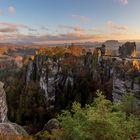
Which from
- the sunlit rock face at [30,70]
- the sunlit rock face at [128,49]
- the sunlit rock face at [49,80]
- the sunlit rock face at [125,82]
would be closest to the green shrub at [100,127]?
the sunlit rock face at [125,82]

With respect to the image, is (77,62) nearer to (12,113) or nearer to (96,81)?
(96,81)

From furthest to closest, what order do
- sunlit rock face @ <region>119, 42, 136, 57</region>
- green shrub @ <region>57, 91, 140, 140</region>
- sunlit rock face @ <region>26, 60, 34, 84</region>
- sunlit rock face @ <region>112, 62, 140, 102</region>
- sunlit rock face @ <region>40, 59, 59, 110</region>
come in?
sunlit rock face @ <region>26, 60, 34, 84</region> < sunlit rock face @ <region>119, 42, 136, 57</region> < sunlit rock face @ <region>40, 59, 59, 110</region> < sunlit rock face @ <region>112, 62, 140, 102</region> < green shrub @ <region>57, 91, 140, 140</region>

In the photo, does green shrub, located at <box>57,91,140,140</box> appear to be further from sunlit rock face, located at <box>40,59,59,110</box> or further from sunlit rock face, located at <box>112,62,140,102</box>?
sunlit rock face, located at <box>40,59,59,110</box>

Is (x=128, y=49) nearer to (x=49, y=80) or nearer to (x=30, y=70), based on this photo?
(x=49, y=80)

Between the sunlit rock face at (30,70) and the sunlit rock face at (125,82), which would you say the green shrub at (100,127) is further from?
the sunlit rock face at (30,70)

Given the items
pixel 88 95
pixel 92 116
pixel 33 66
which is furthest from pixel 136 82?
A: pixel 33 66

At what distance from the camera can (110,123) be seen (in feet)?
63.2

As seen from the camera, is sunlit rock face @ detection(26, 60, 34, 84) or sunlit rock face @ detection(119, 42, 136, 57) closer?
sunlit rock face @ detection(119, 42, 136, 57)

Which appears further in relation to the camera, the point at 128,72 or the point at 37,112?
the point at 37,112

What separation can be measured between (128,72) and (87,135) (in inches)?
1842

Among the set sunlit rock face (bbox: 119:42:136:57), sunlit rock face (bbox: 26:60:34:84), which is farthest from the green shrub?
sunlit rock face (bbox: 26:60:34:84)

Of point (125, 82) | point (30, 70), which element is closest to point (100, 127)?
point (125, 82)

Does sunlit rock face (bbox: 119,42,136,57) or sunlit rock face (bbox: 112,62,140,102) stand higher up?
sunlit rock face (bbox: 119,42,136,57)

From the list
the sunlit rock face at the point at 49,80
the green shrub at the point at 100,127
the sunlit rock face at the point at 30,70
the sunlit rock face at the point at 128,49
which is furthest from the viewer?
the sunlit rock face at the point at 30,70
